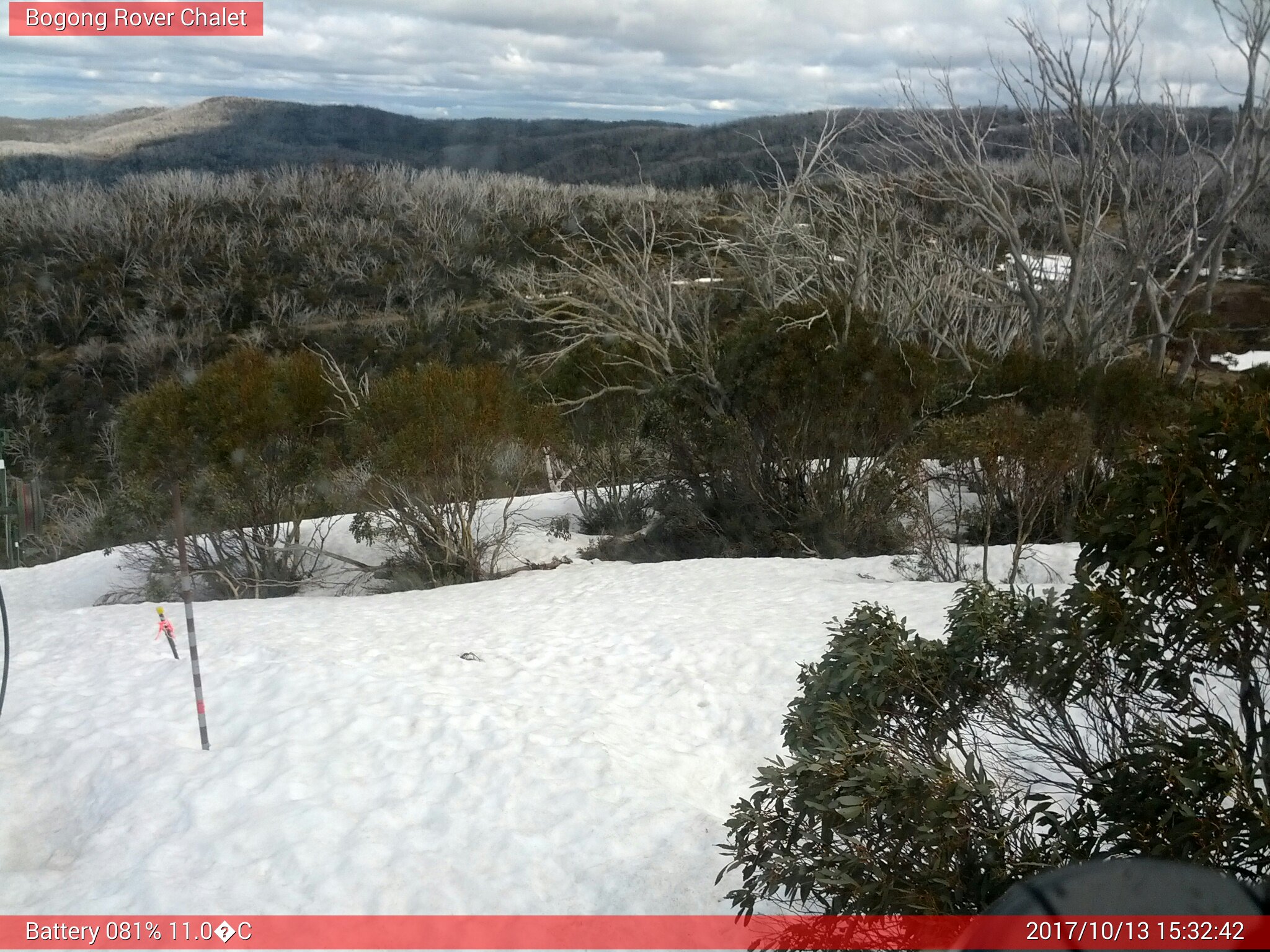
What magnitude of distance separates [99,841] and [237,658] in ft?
8.78

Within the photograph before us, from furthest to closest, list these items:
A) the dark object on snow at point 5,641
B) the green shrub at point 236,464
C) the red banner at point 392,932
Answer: the green shrub at point 236,464, the dark object on snow at point 5,641, the red banner at point 392,932

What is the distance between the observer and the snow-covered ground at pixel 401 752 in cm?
389

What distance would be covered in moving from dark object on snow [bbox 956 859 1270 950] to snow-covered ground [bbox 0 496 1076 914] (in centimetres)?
282

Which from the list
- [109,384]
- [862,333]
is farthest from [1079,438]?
[109,384]

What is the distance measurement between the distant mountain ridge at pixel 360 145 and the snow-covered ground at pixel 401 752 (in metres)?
26.8

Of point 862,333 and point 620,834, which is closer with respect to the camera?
point 620,834

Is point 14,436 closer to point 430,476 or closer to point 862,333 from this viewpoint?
point 430,476

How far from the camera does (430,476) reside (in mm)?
10883

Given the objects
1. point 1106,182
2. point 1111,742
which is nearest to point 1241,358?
point 1106,182

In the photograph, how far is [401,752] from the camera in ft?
16.6

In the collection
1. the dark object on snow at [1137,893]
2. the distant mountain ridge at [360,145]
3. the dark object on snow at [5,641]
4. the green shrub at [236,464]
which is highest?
the distant mountain ridge at [360,145]

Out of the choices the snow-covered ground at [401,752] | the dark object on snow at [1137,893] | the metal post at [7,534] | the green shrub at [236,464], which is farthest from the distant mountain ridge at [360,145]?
the dark object on snow at [1137,893]

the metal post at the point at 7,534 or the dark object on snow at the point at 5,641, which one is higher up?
the dark object on snow at the point at 5,641

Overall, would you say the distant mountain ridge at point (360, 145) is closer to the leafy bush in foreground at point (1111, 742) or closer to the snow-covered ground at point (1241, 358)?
the snow-covered ground at point (1241, 358)
